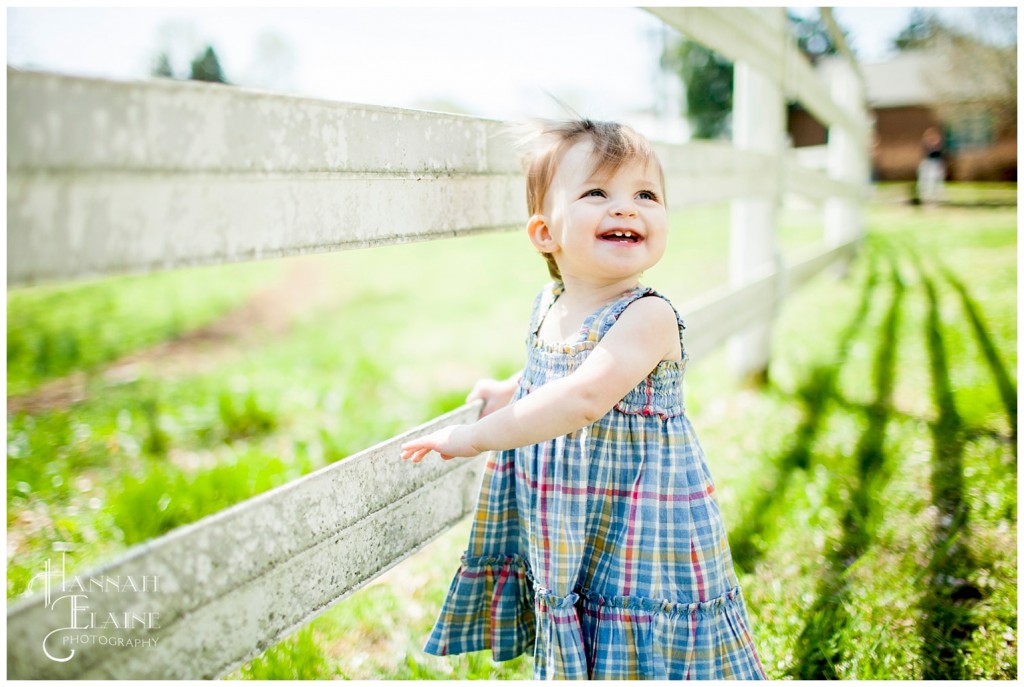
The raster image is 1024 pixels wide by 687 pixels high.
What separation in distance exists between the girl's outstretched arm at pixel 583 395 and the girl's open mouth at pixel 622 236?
0.37 ft

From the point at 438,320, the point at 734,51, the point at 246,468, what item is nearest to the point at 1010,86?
the point at 438,320

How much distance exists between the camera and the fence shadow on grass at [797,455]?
2252 millimetres

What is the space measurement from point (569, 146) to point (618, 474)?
59 centimetres

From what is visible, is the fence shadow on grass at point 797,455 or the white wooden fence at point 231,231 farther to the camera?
the fence shadow on grass at point 797,455

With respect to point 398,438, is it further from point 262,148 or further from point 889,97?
point 889,97

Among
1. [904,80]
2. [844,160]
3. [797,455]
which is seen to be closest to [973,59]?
[844,160]

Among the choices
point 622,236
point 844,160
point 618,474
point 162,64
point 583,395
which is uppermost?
point 162,64

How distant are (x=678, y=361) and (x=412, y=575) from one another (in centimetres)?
117

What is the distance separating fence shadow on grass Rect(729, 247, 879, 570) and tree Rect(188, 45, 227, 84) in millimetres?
1987

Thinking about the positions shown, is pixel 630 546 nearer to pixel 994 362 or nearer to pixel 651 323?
pixel 651 323

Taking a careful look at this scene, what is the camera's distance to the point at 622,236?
142 cm

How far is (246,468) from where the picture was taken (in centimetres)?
281

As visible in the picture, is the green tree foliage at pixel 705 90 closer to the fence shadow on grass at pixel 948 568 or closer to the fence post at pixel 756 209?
the fence post at pixel 756 209

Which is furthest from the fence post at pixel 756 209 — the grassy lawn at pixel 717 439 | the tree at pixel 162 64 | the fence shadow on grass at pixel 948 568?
the tree at pixel 162 64
